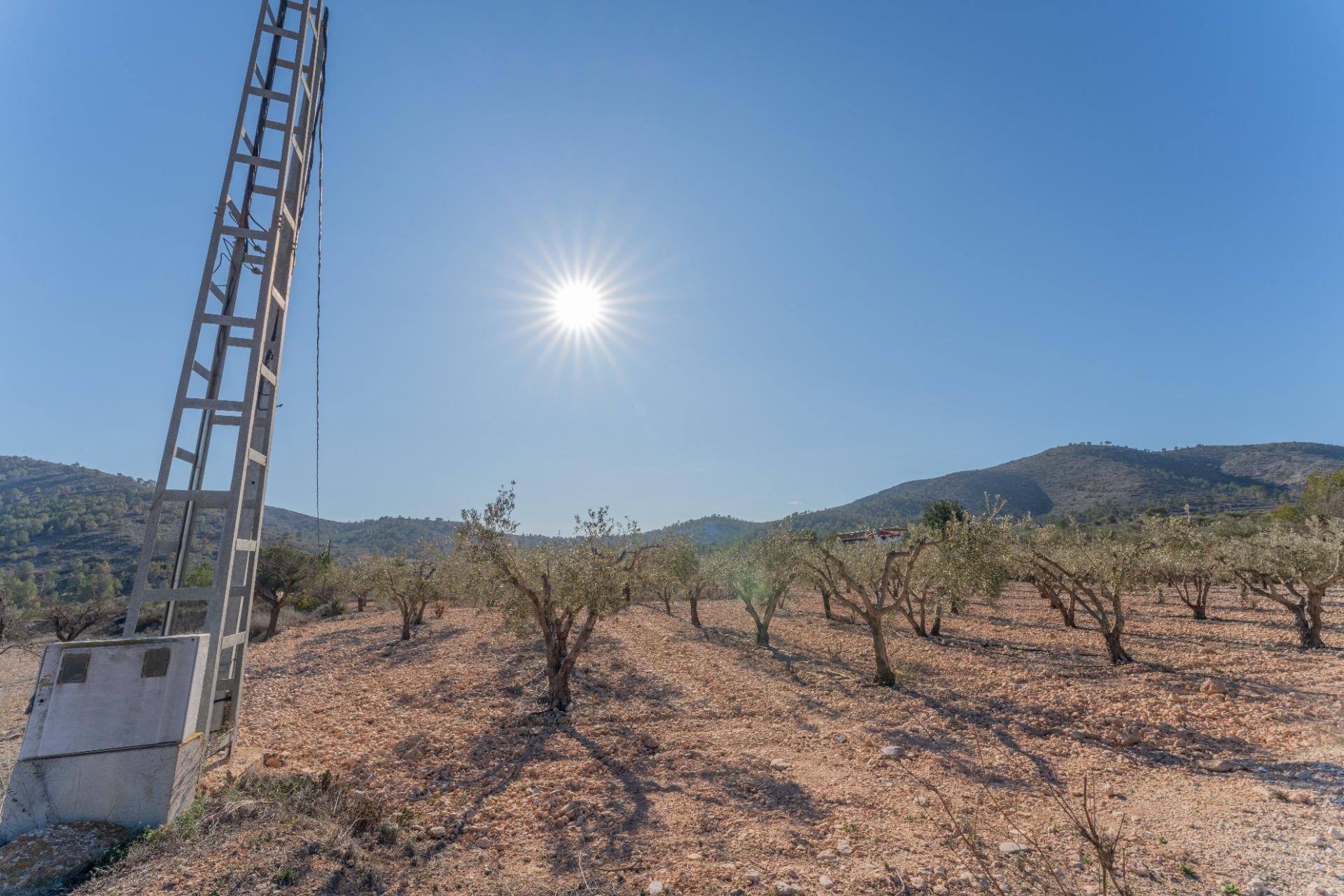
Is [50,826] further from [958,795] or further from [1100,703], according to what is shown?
[1100,703]

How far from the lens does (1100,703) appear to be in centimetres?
1385

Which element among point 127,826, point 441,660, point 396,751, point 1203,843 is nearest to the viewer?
point 127,826

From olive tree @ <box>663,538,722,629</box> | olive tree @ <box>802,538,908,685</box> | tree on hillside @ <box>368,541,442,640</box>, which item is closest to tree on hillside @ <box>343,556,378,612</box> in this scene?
tree on hillside @ <box>368,541,442,640</box>

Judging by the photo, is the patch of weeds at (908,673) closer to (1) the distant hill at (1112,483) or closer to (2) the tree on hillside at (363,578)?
(2) the tree on hillside at (363,578)

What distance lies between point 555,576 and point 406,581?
17944mm

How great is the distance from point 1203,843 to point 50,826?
13.5 m

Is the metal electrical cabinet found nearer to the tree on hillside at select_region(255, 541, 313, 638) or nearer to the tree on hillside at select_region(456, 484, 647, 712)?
the tree on hillside at select_region(456, 484, 647, 712)

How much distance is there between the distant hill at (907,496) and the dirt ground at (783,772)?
5211 cm

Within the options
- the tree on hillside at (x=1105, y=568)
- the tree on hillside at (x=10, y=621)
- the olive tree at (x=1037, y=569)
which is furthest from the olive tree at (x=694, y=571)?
the tree on hillside at (x=10, y=621)

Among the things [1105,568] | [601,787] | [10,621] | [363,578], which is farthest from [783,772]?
[10,621]

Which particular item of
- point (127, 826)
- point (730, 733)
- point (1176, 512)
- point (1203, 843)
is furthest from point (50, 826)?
point (1176, 512)

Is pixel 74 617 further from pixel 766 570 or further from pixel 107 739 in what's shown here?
pixel 766 570

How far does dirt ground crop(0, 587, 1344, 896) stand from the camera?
6.48 m

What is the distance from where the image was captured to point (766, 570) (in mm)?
25672
